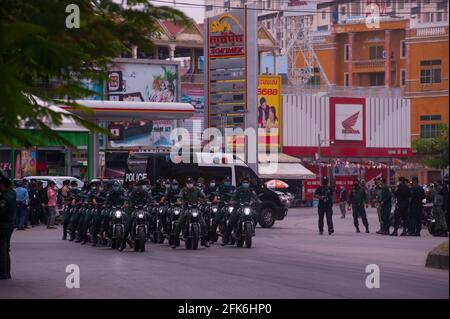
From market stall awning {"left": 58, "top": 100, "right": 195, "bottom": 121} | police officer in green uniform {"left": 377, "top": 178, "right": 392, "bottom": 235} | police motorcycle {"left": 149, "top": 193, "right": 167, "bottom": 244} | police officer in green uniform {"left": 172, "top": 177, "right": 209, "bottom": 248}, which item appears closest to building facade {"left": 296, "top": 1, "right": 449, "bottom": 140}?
market stall awning {"left": 58, "top": 100, "right": 195, "bottom": 121}

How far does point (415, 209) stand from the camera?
32.2m

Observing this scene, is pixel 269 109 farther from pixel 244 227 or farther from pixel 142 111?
pixel 244 227

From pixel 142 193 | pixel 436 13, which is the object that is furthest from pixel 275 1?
pixel 142 193

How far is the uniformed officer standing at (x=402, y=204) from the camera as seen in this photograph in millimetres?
32438

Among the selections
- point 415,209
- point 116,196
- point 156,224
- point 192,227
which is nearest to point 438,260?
point 192,227

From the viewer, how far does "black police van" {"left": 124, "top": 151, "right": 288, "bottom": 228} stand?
120 ft

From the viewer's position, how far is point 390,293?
15273mm

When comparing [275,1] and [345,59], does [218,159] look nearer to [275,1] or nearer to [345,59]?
[345,59]

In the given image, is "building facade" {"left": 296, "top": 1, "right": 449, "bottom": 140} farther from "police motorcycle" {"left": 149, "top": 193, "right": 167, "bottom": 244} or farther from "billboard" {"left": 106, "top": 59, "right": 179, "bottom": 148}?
"police motorcycle" {"left": 149, "top": 193, "right": 167, "bottom": 244}

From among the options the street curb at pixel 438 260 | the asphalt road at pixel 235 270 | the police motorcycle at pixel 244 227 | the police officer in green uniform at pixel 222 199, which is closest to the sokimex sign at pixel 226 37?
the asphalt road at pixel 235 270

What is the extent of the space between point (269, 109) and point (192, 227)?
48754mm

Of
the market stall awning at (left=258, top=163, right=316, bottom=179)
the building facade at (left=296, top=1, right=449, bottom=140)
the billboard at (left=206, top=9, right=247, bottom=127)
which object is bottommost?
the market stall awning at (left=258, top=163, right=316, bottom=179)

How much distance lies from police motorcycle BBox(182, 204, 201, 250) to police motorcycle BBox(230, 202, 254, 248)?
1.10 m

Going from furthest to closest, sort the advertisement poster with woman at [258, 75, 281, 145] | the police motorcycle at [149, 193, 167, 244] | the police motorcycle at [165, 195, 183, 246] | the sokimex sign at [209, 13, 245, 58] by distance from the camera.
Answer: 1. the advertisement poster with woman at [258, 75, 281, 145]
2. the sokimex sign at [209, 13, 245, 58]
3. the police motorcycle at [149, 193, 167, 244]
4. the police motorcycle at [165, 195, 183, 246]
